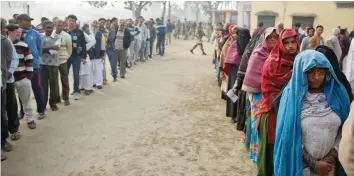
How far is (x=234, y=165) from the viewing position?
14.4 ft

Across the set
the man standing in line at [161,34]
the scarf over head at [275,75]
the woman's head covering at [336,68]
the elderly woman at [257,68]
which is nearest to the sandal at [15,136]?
the elderly woman at [257,68]

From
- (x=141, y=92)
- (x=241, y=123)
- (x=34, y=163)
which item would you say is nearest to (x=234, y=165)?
(x=241, y=123)

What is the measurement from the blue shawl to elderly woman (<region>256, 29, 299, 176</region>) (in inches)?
24.6

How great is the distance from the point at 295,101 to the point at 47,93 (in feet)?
16.8

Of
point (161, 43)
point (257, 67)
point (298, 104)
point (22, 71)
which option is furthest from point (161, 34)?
point (298, 104)

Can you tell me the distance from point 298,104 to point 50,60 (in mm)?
4918

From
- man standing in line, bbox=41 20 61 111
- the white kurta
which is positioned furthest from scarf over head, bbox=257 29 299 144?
the white kurta

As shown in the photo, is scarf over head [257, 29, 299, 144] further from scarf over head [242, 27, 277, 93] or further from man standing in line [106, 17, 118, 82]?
man standing in line [106, 17, 118, 82]

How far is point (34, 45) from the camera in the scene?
18.9 ft

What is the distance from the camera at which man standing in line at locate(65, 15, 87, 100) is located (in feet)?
23.3

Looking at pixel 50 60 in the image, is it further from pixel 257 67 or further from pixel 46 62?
pixel 257 67

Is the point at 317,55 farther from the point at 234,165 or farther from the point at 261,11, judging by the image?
the point at 261,11

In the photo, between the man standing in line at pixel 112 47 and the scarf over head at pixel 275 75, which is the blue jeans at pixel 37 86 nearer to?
the man standing in line at pixel 112 47

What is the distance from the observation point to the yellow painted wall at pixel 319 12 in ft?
65.1
